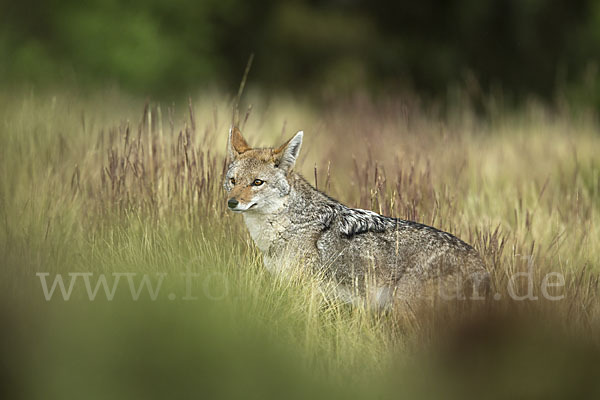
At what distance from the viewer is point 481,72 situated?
19672mm

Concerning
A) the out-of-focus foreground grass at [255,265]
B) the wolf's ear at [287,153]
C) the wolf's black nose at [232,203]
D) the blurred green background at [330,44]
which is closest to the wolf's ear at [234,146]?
the wolf's ear at [287,153]

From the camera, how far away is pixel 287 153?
472cm

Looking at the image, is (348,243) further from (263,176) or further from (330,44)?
(330,44)

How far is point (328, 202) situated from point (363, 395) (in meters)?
3.39

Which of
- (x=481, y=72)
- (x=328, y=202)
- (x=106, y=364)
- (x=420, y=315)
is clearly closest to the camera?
(x=106, y=364)

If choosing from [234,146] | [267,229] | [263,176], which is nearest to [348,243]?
[267,229]

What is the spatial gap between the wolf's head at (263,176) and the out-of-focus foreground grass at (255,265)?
1.37 ft

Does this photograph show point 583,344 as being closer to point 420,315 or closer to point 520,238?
point 420,315

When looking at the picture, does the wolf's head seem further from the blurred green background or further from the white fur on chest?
the blurred green background

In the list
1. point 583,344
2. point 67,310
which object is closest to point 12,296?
point 67,310

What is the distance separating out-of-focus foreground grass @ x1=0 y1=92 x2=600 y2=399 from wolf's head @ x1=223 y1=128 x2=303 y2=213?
1.37 ft

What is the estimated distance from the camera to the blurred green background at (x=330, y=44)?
60.4 ft

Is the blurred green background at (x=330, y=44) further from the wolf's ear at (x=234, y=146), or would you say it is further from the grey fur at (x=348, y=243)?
the grey fur at (x=348, y=243)

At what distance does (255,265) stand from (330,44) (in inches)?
702
